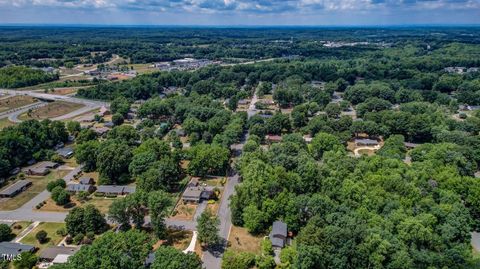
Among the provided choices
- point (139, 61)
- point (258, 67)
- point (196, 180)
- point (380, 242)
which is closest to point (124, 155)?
point (196, 180)

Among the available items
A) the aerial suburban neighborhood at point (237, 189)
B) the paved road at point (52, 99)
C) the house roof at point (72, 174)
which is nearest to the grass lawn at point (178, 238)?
the aerial suburban neighborhood at point (237, 189)

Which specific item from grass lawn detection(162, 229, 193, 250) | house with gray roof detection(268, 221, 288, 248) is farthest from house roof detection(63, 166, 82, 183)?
house with gray roof detection(268, 221, 288, 248)

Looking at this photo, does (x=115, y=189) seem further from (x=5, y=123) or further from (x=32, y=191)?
(x=5, y=123)

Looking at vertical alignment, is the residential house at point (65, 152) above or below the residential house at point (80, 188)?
above

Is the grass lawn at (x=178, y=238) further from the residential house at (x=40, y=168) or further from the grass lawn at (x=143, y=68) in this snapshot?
the grass lawn at (x=143, y=68)

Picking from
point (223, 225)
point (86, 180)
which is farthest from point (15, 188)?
point (223, 225)

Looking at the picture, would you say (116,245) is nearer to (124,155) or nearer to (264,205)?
(264,205)

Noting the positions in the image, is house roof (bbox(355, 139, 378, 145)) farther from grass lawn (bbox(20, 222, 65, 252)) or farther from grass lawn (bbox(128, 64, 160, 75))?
grass lawn (bbox(128, 64, 160, 75))
